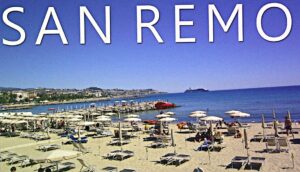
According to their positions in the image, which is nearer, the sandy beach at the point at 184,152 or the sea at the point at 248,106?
the sandy beach at the point at 184,152

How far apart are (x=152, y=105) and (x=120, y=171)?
42.2 metres

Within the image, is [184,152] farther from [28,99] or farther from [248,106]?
[28,99]

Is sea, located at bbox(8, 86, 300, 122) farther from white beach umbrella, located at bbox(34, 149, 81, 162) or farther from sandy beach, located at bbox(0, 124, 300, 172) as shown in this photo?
white beach umbrella, located at bbox(34, 149, 81, 162)

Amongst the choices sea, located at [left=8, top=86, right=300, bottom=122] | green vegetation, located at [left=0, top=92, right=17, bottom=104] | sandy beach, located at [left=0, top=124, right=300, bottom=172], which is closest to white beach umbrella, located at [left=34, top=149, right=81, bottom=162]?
sandy beach, located at [left=0, top=124, right=300, bottom=172]

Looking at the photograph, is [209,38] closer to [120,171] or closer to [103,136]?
[120,171]

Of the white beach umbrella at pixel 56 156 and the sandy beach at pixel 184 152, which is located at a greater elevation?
the white beach umbrella at pixel 56 156

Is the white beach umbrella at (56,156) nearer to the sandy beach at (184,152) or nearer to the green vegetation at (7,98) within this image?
the sandy beach at (184,152)

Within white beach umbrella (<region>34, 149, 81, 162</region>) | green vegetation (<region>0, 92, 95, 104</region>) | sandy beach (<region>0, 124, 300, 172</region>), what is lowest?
green vegetation (<region>0, 92, 95, 104</region>)

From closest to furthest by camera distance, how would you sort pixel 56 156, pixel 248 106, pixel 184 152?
pixel 56 156, pixel 184 152, pixel 248 106

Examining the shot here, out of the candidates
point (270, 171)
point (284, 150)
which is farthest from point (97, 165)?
point (284, 150)

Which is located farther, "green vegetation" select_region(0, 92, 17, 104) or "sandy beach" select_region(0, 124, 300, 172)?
"green vegetation" select_region(0, 92, 17, 104)

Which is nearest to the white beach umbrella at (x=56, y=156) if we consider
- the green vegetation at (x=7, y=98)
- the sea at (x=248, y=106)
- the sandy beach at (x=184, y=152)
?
the sandy beach at (x=184, y=152)

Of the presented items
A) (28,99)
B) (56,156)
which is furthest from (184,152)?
(28,99)

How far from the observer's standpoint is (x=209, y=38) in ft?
25.0
